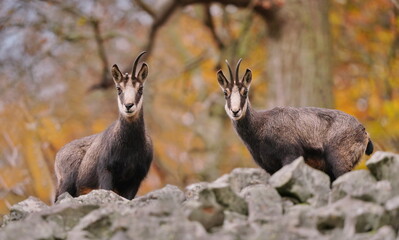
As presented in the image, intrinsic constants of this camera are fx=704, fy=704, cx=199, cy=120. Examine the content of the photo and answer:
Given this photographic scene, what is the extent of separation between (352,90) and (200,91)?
6078 millimetres

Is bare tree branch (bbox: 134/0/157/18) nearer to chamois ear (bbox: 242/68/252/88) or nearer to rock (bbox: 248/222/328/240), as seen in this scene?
chamois ear (bbox: 242/68/252/88)

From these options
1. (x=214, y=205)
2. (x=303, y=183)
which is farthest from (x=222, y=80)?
(x=214, y=205)

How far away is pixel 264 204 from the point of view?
26.3 feet

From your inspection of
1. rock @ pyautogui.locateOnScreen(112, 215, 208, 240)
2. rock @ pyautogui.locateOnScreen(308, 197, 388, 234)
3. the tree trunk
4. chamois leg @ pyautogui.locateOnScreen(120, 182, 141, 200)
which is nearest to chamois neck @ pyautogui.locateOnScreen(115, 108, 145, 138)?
chamois leg @ pyautogui.locateOnScreen(120, 182, 141, 200)

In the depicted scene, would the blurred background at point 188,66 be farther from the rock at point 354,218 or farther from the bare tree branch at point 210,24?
the rock at point 354,218

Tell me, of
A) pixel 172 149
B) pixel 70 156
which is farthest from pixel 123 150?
pixel 172 149

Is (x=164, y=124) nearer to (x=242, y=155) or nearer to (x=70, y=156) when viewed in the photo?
(x=242, y=155)

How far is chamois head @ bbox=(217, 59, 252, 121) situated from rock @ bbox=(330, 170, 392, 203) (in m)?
3.42

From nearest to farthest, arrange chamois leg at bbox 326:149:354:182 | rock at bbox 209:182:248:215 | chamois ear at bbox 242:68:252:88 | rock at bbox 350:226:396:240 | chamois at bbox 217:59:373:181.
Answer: rock at bbox 350:226:396:240 → rock at bbox 209:182:248:215 → chamois leg at bbox 326:149:354:182 → chamois at bbox 217:59:373:181 → chamois ear at bbox 242:68:252:88

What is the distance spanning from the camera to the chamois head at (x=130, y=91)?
37.4 feet

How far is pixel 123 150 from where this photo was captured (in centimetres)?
1160

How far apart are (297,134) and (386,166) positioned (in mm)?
3317

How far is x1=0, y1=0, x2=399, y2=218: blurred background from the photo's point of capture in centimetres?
1761

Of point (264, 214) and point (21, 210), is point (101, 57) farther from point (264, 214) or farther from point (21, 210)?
point (264, 214)
